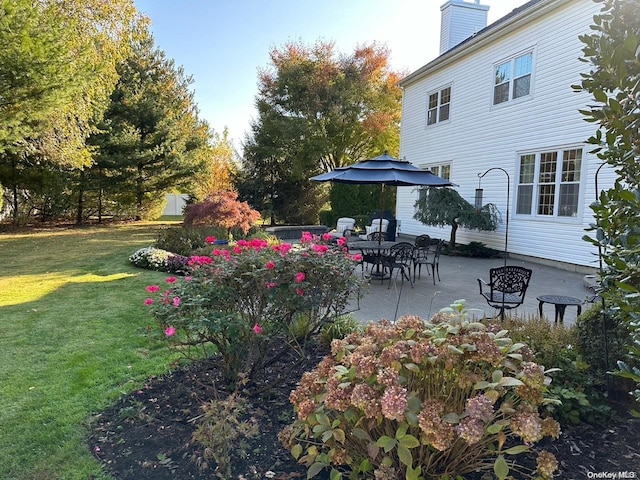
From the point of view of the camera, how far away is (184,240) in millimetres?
10180

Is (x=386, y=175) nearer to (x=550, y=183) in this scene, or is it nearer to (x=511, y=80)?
(x=550, y=183)

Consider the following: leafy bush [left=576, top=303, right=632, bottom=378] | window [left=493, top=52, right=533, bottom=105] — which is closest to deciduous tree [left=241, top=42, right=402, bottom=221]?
window [left=493, top=52, right=533, bottom=105]

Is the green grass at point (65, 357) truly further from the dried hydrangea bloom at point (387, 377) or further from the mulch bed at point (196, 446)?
the dried hydrangea bloom at point (387, 377)

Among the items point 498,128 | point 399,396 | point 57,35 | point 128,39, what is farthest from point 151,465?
point 128,39

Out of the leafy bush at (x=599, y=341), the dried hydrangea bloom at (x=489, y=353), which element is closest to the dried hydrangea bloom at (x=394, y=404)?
the dried hydrangea bloom at (x=489, y=353)

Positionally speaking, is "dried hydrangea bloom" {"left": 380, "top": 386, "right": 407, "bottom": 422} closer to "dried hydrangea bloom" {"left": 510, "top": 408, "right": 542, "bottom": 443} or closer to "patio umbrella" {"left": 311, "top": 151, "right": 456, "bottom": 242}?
"dried hydrangea bloom" {"left": 510, "top": 408, "right": 542, "bottom": 443}

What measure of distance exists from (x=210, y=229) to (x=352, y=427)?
9.76 meters

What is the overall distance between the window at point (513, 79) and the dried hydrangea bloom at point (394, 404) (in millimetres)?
11080

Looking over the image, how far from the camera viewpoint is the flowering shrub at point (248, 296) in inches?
112

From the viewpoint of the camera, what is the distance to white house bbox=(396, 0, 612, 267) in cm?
923

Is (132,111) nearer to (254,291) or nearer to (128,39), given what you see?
(128,39)

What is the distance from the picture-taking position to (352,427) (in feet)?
6.68

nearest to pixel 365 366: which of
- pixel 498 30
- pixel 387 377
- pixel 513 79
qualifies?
pixel 387 377

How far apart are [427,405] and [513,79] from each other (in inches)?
456
